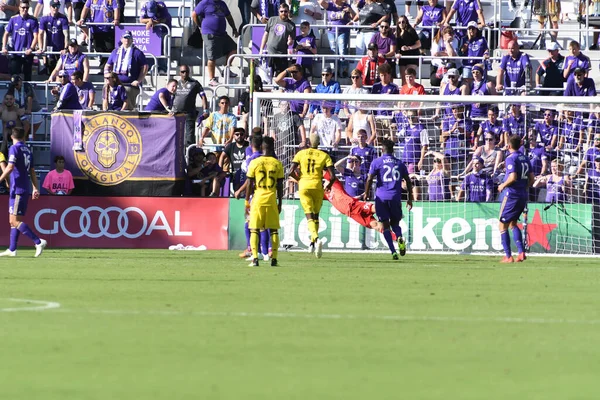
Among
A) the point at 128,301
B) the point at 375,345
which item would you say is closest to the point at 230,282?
the point at 128,301

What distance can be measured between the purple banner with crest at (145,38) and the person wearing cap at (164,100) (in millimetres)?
2918

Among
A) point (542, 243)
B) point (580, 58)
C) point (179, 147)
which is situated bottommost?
point (542, 243)

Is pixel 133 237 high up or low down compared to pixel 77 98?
down

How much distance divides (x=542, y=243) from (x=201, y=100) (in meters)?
8.74

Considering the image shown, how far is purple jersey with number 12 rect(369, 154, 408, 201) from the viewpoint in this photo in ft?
66.4

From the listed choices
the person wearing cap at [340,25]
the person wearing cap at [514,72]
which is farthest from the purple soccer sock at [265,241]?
the person wearing cap at [340,25]

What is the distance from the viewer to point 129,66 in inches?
1045

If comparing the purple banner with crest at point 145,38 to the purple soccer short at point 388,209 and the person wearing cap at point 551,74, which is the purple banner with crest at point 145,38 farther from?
the purple soccer short at point 388,209

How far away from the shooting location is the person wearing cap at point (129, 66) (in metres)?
26.4

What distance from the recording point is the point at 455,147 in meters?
24.1

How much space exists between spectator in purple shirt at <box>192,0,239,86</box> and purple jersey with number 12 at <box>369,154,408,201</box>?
26.5ft

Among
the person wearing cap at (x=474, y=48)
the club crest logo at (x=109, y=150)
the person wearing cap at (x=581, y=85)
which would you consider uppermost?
the person wearing cap at (x=474, y=48)

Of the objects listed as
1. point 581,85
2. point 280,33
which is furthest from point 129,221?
point 581,85

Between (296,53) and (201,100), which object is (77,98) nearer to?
(201,100)
